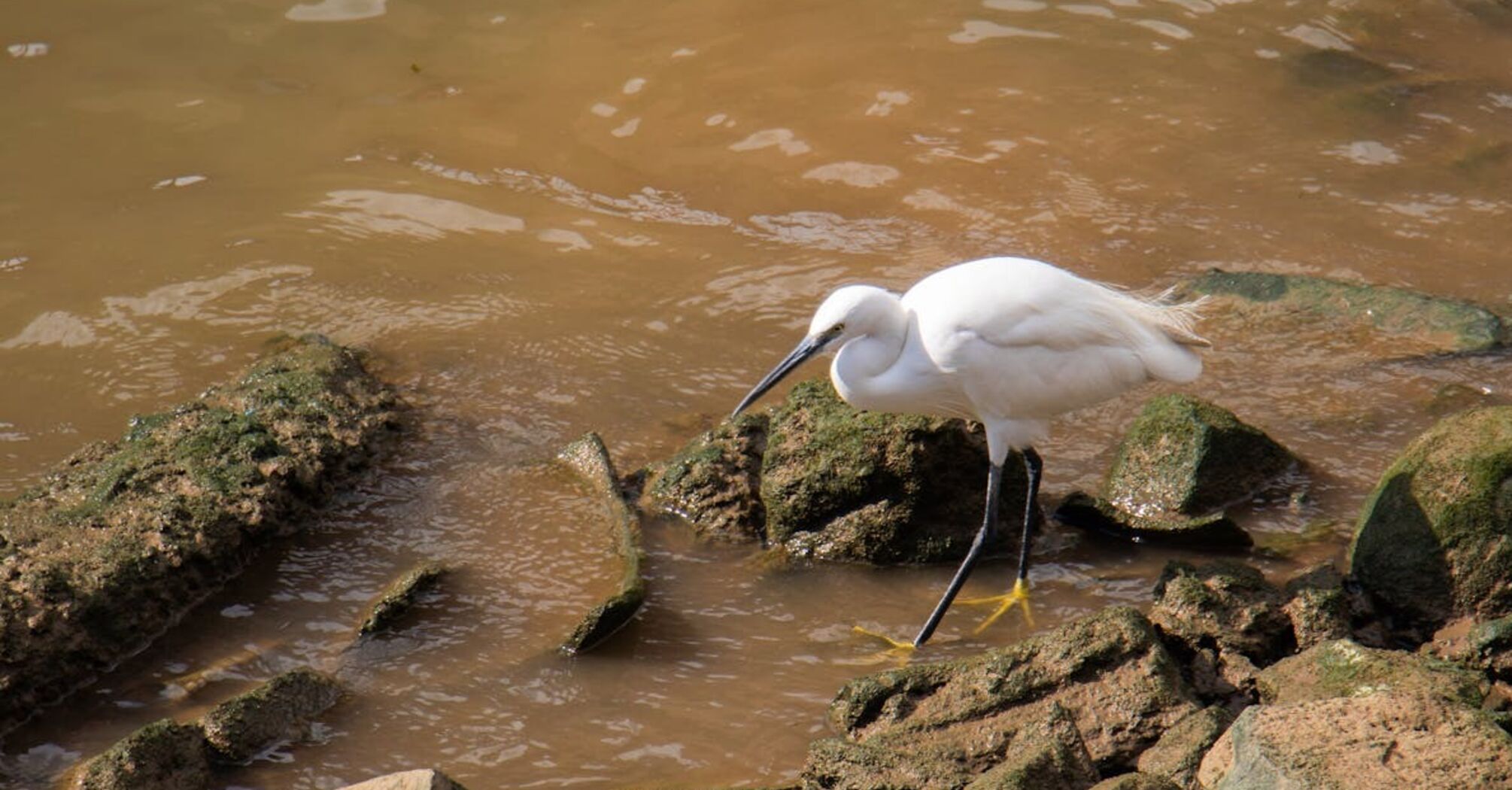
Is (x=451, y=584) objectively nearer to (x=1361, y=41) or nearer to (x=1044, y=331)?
Answer: (x=1044, y=331)

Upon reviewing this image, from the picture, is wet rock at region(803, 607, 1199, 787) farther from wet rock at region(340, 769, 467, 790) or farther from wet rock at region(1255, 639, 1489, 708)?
wet rock at region(340, 769, 467, 790)

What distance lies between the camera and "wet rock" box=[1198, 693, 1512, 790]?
3.06m

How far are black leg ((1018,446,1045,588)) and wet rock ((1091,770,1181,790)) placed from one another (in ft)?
5.63

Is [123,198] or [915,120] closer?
[123,198]

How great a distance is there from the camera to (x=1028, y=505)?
16.3 feet

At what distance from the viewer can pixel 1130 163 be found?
26.6 feet

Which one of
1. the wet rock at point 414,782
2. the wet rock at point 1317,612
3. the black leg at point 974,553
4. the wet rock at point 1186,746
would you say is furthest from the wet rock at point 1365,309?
the wet rock at point 414,782

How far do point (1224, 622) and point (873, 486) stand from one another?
51.0 inches

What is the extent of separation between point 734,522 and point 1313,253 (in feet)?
12.0

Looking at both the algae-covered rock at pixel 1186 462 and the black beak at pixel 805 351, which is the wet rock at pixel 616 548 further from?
the algae-covered rock at pixel 1186 462

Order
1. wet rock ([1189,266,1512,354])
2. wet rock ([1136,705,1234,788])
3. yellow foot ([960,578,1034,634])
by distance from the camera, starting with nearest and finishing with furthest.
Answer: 1. wet rock ([1136,705,1234,788])
2. yellow foot ([960,578,1034,634])
3. wet rock ([1189,266,1512,354])

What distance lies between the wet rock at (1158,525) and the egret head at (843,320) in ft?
3.47

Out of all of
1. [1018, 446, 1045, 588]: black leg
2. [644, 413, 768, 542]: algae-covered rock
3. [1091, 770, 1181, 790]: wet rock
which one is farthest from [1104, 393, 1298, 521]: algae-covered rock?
[1091, 770, 1181, 790]: wet rock

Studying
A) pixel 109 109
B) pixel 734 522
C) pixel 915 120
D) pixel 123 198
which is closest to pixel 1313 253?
pixel 915 120
